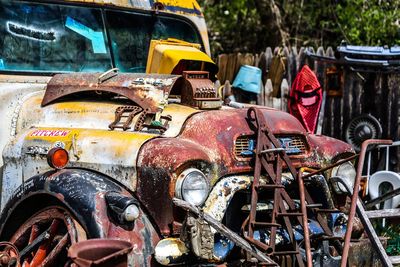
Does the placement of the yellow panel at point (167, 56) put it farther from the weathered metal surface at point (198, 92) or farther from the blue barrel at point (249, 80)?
the blue barrel at point (249, 80)

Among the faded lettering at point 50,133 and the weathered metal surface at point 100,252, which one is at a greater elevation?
the faded lettering at point 50,133

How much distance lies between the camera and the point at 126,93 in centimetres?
523

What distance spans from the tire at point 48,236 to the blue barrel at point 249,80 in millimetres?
5676

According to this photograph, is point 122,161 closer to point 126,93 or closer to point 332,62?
point 126,93

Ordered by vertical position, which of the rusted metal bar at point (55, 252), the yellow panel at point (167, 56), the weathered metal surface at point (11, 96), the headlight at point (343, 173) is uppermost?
the yellow panel at point (167, 56)

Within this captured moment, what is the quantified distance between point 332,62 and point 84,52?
4.69 m

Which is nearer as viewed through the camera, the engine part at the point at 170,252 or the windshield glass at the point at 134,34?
the engine part at the point at 170,252

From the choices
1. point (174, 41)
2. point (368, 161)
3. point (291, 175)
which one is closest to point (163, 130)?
point (291, 175)

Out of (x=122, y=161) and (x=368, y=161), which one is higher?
(x=122, y=161)

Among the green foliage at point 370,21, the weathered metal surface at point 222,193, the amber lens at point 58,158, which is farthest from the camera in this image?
the green foliage at point 370,21

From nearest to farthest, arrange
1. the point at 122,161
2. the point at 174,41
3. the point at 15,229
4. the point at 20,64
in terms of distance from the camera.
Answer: the point at 122,161 → the point at 15,229 → the point at 20,64 → the point at 174,41

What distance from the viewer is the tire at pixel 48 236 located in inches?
177

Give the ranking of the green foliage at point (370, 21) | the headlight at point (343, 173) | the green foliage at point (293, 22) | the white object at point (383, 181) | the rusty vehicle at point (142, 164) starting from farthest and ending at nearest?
the green foliage at point (293, 22) < the green foliage at point (370, 21) < the white object at point (383, 181) < the headlight at point (343, 173) < the rusty vehicle at point (142, 164)

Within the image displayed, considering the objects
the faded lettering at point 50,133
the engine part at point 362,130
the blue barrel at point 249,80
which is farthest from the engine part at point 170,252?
the blue barrel at point 249,80
